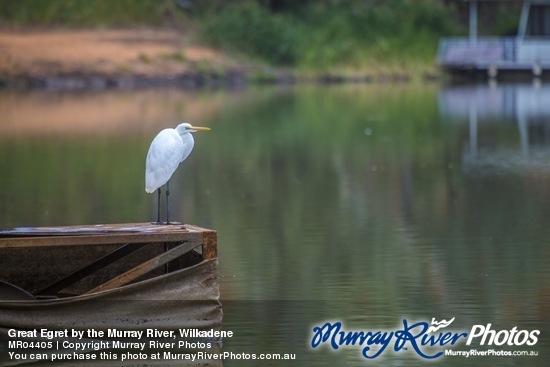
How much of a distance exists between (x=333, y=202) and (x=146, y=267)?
352 inches

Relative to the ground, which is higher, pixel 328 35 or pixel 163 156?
pixel 328 35

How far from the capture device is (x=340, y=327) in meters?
11.0

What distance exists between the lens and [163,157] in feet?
35.1

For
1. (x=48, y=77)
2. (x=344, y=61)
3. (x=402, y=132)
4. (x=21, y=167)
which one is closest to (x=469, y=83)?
(x=344, y=61)

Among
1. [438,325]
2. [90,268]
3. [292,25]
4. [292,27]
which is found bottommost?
[438,325]

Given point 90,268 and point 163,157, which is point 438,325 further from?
point 90,268

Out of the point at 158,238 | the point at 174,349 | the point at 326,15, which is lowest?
the point at 174,349

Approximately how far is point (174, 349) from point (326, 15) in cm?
4793

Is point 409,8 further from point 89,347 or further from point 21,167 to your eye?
point 89,347

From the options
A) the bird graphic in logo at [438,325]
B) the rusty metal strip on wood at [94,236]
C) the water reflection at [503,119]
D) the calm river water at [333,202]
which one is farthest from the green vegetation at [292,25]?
the rusty metal strip on wood at [94,236]

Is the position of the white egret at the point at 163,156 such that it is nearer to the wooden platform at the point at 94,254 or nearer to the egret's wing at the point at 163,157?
the egret's wing at the point at 163,157

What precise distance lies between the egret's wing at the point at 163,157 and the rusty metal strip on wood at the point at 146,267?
799 millimetres

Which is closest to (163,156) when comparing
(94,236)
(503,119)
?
(94,236)

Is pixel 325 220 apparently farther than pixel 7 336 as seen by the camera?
Yes
